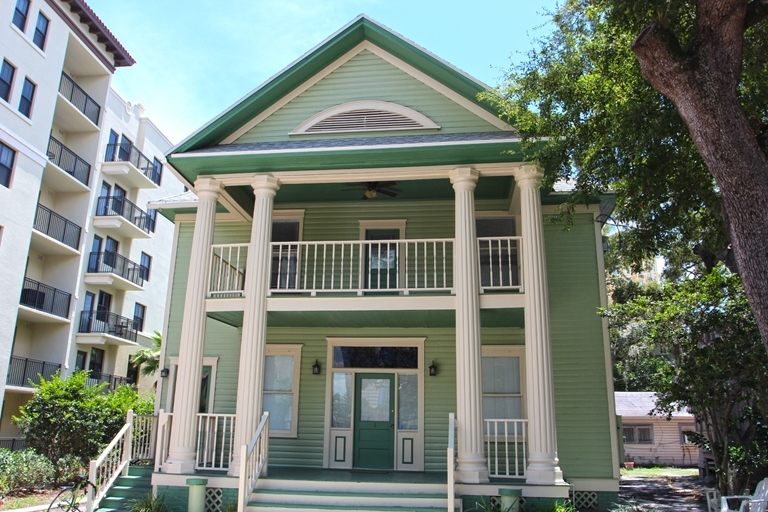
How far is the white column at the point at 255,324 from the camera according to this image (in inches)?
440

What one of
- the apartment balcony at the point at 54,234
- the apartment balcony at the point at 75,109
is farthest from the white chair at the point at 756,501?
the apartment balcony at the point at 75,109

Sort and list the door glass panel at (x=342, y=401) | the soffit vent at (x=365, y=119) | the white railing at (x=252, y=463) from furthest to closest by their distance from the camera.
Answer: the door glass panel at (x=342, y=401) → the soffit vent at (x=365, y=119) → the white railing at (x=252, y=463)

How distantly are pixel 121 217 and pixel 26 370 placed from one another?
7.82m

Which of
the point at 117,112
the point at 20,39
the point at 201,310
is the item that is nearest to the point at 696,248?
the point at 201,310

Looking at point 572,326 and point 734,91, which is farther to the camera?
point 572,326

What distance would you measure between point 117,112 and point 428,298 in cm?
2450

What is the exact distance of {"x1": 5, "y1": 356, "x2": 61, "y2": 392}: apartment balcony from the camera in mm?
23000

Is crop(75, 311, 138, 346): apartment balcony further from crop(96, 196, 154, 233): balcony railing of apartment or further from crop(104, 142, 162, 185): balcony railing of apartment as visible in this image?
crop(104, 142, 162, 185): balcony railing of apartment

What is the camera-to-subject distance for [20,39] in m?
22.4

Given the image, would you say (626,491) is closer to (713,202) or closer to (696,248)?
(696,248)

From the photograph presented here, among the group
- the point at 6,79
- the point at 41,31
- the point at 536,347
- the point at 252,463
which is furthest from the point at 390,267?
the point at 41,31

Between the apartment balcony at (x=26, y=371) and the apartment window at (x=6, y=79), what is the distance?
932cm

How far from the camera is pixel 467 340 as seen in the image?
11062 mm

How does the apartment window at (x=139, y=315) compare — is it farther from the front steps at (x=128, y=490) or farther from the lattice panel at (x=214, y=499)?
the lattice panel at (x=214, y=499)
